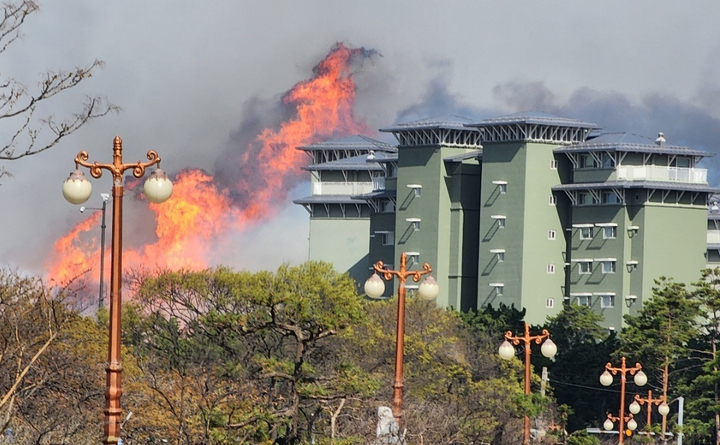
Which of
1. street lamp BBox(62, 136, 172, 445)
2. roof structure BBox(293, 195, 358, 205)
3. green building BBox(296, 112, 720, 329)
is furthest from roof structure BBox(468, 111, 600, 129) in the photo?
street lamp BBox(62, 136, 172, 445)

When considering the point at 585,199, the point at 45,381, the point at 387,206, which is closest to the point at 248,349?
the point at 45,381

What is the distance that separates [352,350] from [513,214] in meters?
31.9

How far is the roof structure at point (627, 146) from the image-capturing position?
326 ft

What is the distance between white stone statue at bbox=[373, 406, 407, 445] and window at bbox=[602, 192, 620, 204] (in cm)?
6332

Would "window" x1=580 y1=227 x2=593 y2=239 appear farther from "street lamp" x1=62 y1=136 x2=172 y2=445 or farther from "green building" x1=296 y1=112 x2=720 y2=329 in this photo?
"street lamp" x1=62 y1=136 x2=172 y2=445

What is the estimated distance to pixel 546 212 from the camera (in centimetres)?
10144

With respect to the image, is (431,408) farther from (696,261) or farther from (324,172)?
(324,172)

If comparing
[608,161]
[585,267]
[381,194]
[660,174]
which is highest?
[608,161]

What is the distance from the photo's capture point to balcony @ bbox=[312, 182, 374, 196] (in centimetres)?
11894

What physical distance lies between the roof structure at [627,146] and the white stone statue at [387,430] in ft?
210

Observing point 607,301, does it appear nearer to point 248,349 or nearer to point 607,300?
point 607,300

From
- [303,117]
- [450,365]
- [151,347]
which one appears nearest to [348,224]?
[303,117]

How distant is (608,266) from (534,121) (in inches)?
359

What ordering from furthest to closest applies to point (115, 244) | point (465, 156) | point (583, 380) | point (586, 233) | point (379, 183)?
point (379, 183), point (465, 156), point (586, 233), point (583, 380), point (115, 244)
